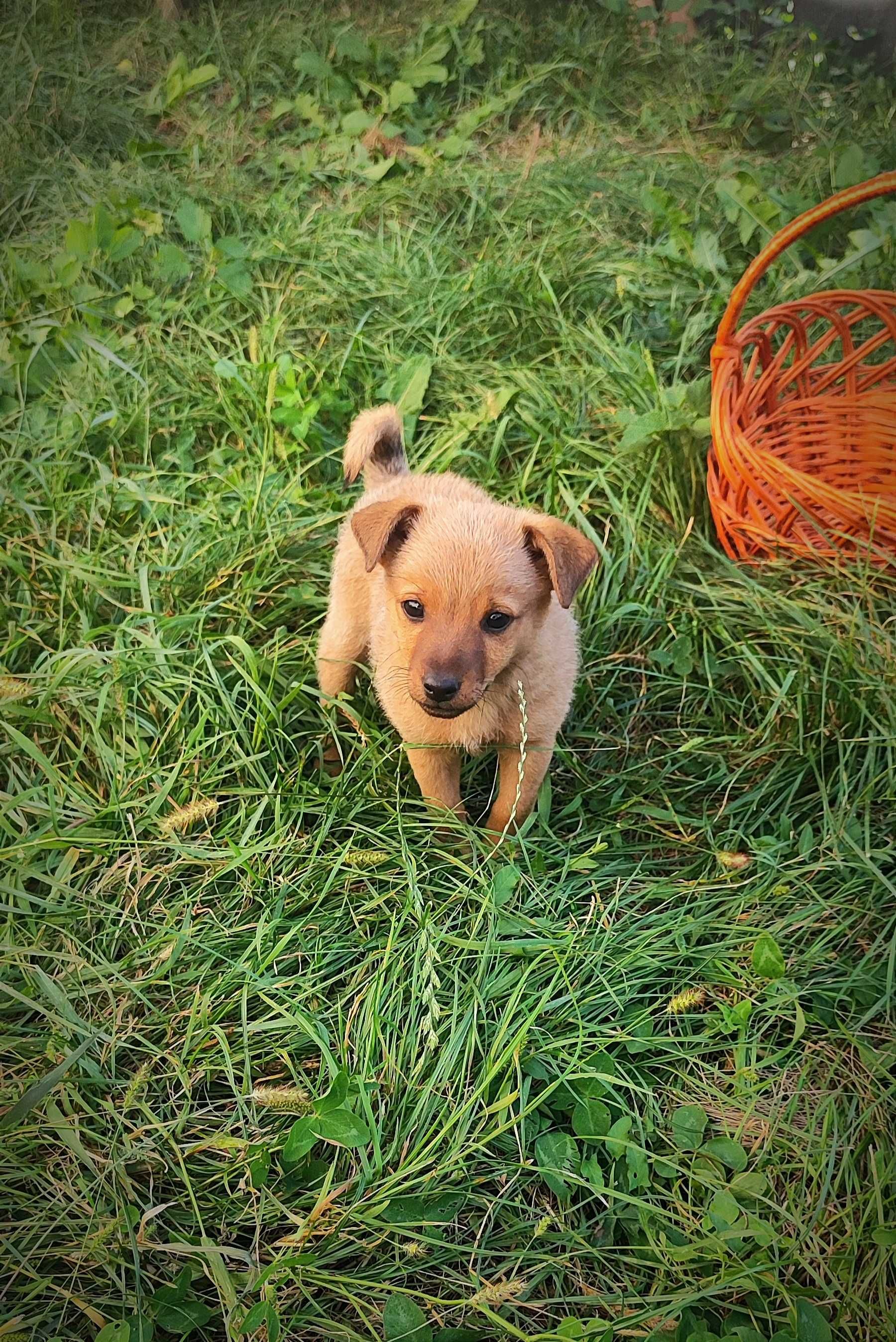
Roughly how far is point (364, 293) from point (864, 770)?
2.73 m

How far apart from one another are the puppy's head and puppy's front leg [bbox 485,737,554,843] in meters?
0.31

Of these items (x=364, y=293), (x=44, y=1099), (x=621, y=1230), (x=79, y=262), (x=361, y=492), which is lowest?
(x=621, y=1230)

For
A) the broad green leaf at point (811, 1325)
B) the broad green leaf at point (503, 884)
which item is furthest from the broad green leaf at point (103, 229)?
the broad green leaf at point (811, 1325)

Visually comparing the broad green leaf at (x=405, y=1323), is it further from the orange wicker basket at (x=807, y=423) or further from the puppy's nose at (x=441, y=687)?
the orange wicker basket at (x=807, y=423)

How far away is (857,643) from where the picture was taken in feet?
10.3

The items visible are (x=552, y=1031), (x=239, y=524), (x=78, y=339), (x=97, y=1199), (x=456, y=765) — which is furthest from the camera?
(x=78, y=339)

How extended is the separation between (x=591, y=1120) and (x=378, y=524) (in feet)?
4.74

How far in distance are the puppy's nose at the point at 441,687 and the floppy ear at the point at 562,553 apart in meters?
0.34

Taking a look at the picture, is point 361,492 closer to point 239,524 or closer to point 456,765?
point 239,524

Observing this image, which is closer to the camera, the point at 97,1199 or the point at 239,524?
the point at 97,1199

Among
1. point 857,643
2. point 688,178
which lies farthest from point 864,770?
point 688,178

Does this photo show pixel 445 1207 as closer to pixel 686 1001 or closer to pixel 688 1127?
pixel 688 1127

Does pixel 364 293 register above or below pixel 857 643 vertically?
above

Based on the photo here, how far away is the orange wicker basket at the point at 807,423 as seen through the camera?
3.42m
